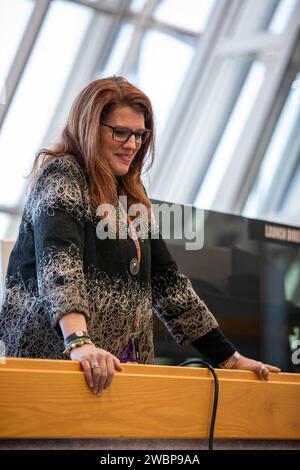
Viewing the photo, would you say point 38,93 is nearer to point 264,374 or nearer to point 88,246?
point 88,246

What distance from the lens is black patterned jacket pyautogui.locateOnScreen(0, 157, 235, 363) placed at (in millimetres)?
1946

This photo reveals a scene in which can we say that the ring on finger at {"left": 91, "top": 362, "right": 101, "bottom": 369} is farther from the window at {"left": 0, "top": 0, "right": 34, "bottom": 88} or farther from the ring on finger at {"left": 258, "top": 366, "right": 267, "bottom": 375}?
the window at {"left": 0, "top": 0, "right": 34, "bottom": 88}

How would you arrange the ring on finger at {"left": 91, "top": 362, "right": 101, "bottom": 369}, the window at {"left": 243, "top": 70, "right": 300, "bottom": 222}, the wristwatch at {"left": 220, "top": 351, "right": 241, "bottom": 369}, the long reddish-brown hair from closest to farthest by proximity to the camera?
the ring on finger at {"left": 91, "top": 362, "right": 101, "bottom": 369}, the long reddish-brown hair, the wristwatch at {"left": 220, "top": 351, "right": 241, "bottom": 369}, the window at {"left": 243, "top": 70, "right": 300, "bottom": 222}

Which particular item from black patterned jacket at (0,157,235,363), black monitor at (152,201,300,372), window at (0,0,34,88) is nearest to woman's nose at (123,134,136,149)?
black patterned jacket at (0,157,235,363)

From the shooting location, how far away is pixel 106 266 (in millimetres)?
2148

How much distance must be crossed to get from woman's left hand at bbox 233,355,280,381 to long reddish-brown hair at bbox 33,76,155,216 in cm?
54

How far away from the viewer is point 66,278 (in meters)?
1.92

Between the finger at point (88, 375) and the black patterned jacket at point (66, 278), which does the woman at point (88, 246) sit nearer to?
the black patterned jacket at point (66, 278)

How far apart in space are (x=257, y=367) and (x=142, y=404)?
571 millimetres

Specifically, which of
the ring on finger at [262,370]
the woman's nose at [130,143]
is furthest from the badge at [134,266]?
the ring on finger at [262,370]

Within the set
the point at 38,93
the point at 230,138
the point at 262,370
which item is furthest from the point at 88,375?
the point at 230,138

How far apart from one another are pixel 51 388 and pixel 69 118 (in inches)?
33.2

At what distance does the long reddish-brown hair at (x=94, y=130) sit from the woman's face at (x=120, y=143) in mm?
13
